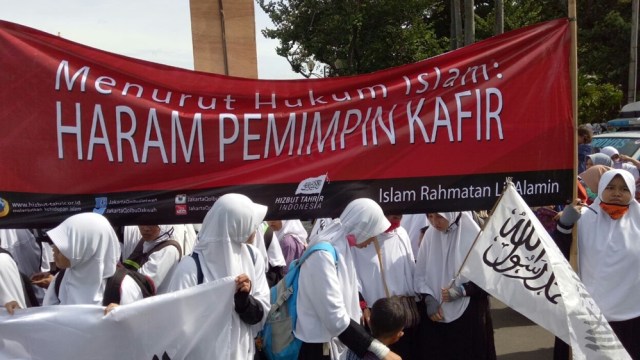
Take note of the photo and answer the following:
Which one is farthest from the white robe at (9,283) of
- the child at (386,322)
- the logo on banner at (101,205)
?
the child at (386,322)

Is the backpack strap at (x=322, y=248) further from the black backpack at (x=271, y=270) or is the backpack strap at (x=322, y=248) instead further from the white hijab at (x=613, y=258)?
the black backpack at (x=271, y=270)

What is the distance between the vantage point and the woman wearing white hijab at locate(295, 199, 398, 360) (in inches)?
119

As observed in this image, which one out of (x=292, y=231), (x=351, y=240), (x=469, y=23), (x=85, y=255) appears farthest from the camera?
(x=469, y=23)

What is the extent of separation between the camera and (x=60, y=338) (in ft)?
9.39

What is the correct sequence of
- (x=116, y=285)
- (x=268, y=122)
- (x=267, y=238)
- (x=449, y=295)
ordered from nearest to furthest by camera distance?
(x=116, y=285)
(x=268, y=122)
(x=449, y=295)
(x=267, y=238)

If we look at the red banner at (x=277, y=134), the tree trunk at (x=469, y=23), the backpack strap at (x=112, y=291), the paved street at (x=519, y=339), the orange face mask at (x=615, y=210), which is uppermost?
the tree trunk at (x=469, y=23)

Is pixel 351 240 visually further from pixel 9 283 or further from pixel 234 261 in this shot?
pixel 9 283

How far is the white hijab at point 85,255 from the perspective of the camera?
9.24 ft

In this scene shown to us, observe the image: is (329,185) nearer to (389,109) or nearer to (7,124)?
(389,109)

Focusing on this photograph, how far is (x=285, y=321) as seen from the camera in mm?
3156

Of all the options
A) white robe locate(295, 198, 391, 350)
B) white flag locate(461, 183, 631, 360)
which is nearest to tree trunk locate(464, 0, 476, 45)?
white flag locate(461, 183, 631, 360)

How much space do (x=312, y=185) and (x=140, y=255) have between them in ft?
4.54

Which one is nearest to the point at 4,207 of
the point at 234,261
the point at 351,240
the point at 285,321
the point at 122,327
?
the point at 122,327

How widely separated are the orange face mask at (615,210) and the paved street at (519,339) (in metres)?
1.83
